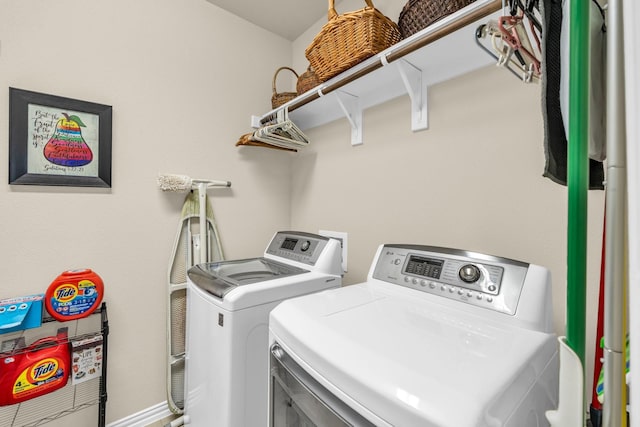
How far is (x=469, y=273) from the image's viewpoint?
88 centimetres

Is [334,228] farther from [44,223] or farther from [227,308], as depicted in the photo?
[44,223]

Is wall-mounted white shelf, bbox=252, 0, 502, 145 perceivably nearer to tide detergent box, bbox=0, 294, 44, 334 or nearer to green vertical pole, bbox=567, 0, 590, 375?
green vertical pole, bbox=567, 0, 590, 375

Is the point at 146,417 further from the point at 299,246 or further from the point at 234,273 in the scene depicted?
the point at 299,246

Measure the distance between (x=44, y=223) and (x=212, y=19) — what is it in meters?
1.61

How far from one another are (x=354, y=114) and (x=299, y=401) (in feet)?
4.92

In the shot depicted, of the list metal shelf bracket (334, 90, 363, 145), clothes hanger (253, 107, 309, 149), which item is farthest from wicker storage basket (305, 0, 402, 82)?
clothes hanger (253, 107, 309, 149)

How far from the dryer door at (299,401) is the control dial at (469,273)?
0.54 metres

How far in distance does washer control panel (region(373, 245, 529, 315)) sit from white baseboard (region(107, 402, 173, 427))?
1.62 m

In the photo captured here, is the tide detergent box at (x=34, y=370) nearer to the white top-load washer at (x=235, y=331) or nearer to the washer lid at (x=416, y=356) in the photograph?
the white top-load washer at (x=235, y=331)

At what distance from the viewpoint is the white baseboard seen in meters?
1.58

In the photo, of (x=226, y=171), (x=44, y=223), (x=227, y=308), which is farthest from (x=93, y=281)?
(x=226, y=171)

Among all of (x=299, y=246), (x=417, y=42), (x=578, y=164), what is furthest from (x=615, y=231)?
(x=299, y=246)

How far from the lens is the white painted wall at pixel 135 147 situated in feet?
4.44

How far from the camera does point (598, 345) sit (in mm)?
583
